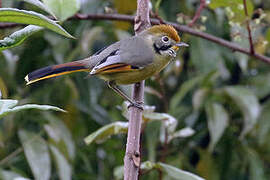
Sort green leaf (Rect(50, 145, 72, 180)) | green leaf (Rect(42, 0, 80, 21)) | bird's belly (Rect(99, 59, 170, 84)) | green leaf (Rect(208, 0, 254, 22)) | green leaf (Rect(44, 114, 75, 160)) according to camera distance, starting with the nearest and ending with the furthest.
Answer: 1. green leaf (Rect(42, 0, 80, 21))
2. bird's belly (Rect(99, 59, 170, 84))
3. green leaf (Rect(208, 0, 254, 22))
4. green leaf (Rect(50, 145, 72, 180))
5. green leaf (Rect(44, 114, 75, 160))

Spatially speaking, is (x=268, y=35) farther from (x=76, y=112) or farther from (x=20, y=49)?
(x=20, y=49)

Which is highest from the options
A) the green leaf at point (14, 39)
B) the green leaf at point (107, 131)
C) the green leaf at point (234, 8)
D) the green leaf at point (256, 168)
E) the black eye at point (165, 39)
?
the green leaf at point (14, 39)

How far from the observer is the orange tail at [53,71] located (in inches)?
75.6

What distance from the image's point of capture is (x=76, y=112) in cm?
301

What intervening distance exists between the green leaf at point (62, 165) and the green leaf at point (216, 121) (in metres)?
0.80

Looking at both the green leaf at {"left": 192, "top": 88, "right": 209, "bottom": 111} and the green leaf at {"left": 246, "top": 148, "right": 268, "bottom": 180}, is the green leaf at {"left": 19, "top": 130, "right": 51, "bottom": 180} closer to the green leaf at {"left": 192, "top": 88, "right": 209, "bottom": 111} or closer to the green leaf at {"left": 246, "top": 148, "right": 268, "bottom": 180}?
the green leaf at {"left": 192, "top": 88, "right": 209, "bottom": 111}

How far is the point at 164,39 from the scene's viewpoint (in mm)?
2348

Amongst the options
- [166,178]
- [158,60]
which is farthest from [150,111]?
[166,178]

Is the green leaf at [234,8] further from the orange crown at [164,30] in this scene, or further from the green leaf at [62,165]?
the green leaf at [62,165]

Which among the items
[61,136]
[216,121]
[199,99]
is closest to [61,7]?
[61,136]

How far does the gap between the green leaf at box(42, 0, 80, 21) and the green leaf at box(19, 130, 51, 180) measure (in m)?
1.25

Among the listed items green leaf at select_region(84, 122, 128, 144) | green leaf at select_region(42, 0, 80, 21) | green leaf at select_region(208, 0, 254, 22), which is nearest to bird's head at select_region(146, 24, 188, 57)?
green leaf at select_region(208, 0, 254, 22)

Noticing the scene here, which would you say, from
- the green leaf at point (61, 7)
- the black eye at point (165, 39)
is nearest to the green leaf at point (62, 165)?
the black eye at point (165, 39)

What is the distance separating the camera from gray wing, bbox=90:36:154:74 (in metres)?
2.22
